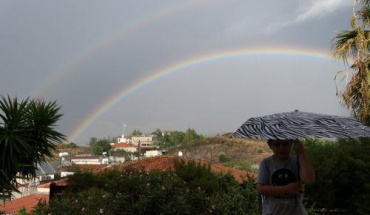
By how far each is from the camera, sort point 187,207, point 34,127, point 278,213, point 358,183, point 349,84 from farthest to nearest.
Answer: point 358,183
point 34,127
point 349,84
point 187,207
point 278,213

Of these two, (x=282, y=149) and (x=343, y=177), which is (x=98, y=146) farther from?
(x=282, y=149)

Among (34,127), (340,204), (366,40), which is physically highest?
(366,40)

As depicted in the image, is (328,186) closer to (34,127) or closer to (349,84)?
(349,84)

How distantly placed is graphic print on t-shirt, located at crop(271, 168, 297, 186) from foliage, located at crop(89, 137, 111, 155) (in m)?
154

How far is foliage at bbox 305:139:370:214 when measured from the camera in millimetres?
14688

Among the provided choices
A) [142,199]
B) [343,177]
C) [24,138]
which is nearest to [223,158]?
[343,177]

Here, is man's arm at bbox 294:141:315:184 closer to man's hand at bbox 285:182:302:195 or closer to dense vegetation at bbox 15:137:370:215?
man's hand at bbox 285:182:302:195

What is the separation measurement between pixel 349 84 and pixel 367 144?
15.4 feet

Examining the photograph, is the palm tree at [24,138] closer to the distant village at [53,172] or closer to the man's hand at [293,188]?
the distant village at [53,172]

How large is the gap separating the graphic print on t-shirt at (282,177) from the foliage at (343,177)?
11.2 m

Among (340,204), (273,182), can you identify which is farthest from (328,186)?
(273,182)

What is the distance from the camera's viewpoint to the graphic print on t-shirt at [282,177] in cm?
415

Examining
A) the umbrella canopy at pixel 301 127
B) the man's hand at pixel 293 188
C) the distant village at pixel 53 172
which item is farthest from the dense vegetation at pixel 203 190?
the man's hand at pixel 293 188

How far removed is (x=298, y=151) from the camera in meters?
4.15
